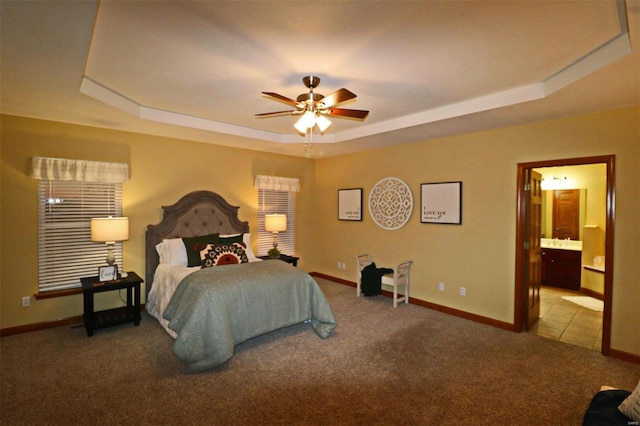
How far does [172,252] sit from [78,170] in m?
1.45

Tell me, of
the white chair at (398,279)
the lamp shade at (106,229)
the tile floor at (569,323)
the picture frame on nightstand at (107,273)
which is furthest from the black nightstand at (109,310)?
the tile floor at (569,323)

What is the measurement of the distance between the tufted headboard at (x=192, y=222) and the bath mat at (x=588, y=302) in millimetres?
5432

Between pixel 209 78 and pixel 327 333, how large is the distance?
2818 mm

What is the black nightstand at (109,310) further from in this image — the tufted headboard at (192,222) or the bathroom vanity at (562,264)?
the bathroom vanity at (562,264)

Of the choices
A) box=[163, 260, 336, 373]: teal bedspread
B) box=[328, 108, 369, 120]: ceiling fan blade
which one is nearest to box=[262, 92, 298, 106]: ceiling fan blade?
box=[328, 108, 369, 120]: ceiling fan blade

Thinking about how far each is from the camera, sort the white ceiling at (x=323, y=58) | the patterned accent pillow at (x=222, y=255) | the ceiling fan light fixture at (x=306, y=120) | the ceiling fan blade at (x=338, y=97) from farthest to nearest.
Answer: the patterned accent pillow at (x=222, y=255) < the ceiling fan light fixture at (x=306, y=120) < the ceiling fan blade at (x=338, y=97) < the white ceiling at (x=323, y=58)

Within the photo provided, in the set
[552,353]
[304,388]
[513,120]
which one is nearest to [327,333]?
[304,388]

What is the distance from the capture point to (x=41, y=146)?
3.49 m

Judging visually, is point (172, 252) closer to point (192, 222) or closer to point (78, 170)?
point (192, 222)

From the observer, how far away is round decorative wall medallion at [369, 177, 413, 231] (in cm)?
475

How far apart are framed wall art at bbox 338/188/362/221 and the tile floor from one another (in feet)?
9.79

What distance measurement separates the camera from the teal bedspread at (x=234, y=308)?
271 cm

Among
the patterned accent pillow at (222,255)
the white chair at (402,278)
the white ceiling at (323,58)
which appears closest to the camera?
the white ceiling at (323,58)

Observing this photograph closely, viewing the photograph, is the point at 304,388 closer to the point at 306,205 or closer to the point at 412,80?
the point at 412,80
